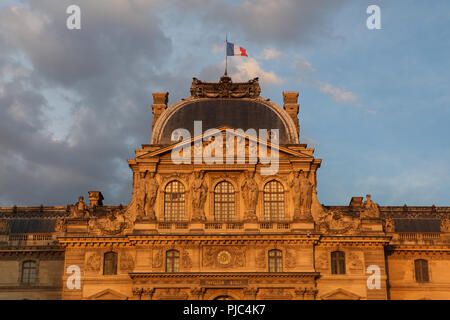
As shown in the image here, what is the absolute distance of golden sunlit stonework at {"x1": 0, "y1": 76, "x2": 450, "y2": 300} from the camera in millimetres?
54531

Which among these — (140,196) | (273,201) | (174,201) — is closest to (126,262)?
(140,196)

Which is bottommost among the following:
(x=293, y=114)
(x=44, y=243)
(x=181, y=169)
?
(x=44, y=243)

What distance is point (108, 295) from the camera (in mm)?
55000

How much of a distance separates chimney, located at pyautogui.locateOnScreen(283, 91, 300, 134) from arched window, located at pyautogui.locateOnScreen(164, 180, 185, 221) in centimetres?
1220

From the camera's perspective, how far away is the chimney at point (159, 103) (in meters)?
63.7

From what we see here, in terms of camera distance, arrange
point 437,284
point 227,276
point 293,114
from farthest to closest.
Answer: point 293,114 < point 437,284 < point 227,276

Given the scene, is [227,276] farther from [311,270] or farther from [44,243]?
[44,243]

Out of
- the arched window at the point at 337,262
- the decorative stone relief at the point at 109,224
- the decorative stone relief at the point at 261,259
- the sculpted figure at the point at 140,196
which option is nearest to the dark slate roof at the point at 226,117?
the sculpted figure at the point at 140,196

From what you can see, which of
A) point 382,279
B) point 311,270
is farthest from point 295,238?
point 382,279

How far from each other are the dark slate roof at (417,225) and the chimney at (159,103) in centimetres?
2335

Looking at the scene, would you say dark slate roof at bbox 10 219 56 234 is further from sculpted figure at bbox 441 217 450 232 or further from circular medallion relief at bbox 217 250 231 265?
sculpted figure at bbox 441 217 450 232

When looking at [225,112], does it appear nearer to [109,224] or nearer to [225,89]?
[225,89]

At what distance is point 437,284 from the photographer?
59000 millimetres
